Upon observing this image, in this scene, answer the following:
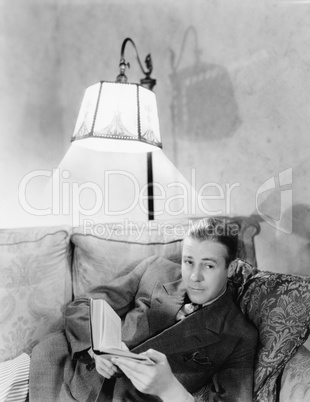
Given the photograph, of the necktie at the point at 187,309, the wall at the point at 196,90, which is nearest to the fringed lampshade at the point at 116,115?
the wall at the point at 196,90

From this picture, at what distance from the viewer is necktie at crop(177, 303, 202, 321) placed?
129 cm

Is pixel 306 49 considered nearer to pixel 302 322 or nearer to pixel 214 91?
pixel 214 91

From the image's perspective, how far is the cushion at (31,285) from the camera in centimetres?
151

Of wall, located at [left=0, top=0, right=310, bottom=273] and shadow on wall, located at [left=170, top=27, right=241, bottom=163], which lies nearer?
wall, located at [left=0, top=0, right=310, bottom=273]

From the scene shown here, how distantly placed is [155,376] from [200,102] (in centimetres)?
149

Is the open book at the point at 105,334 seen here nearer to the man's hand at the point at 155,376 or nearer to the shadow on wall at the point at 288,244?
the man's hand at the point at 155,376

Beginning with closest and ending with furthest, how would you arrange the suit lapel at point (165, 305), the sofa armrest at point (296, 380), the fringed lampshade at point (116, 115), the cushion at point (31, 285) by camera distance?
the sofa armrest at point (296, 380) → the suit lapel at point (165, 305) → the cushion at point (31, 285) → the fringed lampshade at point (116, 115)

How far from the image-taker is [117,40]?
239 centimetres

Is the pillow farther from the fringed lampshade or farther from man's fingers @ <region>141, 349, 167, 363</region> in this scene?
man's fingers @ <region>141, 349, 167, 363</region>

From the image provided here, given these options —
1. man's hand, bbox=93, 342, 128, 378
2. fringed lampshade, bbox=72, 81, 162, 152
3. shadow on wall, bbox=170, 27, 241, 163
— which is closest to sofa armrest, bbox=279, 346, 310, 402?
man's hand, bbox=93, 342, 128, 378

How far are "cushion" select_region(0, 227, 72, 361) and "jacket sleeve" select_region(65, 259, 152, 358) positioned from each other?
0.17m

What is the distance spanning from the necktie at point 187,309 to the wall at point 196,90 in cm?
66

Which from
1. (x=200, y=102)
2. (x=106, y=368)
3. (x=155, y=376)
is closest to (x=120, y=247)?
(x=106, y=368)

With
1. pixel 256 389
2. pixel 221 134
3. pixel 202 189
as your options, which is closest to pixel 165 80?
pixel 221 134
